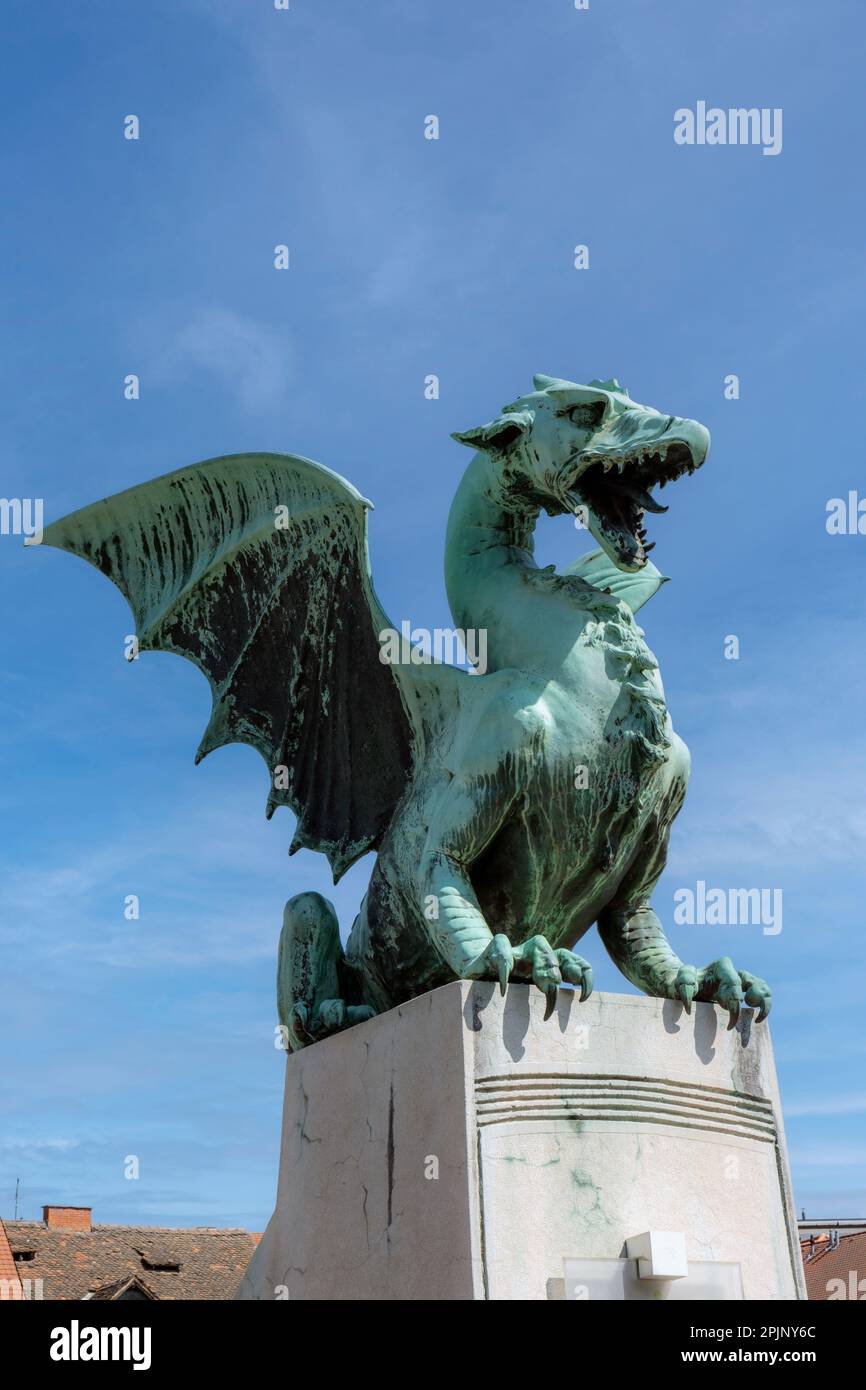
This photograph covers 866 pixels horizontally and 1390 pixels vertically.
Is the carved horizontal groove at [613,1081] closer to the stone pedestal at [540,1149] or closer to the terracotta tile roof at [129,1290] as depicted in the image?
the stone pedestal at [540,1149]

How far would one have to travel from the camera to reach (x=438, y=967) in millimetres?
5816

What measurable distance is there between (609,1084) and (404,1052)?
0.75m

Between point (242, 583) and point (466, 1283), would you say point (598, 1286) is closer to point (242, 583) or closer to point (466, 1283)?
point (466, 1283)

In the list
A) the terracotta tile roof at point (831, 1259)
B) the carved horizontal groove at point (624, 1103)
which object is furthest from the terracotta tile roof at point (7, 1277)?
the carved horizontal groove at point (624, 1103)

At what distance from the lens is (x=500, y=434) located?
6.17 metres

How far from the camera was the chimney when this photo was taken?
100ft

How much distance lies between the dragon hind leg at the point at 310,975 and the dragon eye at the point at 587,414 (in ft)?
7.85

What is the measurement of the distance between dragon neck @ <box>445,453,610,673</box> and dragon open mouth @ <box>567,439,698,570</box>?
0.34 metres

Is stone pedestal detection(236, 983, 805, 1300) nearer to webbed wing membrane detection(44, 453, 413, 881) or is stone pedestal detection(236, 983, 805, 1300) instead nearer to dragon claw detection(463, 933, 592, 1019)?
dragon claw detection(463, 933, 592, 1019)

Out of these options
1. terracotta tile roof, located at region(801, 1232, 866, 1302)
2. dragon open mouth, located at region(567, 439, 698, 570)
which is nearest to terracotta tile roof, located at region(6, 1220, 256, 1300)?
terracotta tile roof, located at region(801, 1232, 866, 1302)

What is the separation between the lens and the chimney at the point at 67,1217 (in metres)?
30.6

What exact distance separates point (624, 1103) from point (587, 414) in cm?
274

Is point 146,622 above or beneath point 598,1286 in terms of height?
above
